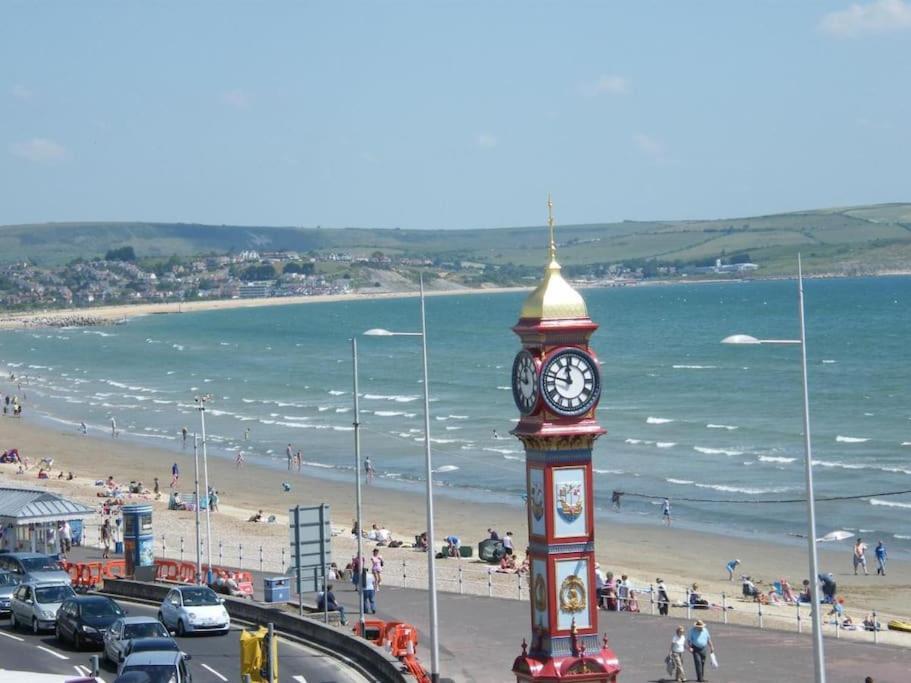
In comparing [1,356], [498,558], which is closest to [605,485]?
[498,558]

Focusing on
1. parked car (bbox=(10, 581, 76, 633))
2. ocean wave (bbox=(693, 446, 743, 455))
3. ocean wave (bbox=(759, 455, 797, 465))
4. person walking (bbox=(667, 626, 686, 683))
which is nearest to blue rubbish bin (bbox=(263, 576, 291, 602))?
parked car (bbox=(10, 581, 76, 633))

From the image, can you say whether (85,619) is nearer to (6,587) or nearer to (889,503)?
(6,587)

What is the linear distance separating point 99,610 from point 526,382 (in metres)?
11.6

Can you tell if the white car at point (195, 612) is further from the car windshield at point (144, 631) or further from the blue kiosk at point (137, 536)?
the blue kiosk at point (137, 536)

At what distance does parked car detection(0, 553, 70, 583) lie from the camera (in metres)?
32.9

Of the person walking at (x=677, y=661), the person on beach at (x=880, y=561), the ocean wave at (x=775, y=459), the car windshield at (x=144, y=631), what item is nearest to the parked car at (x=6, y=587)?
the car windshield at (x=144, y=631)

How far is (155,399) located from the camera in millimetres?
108250

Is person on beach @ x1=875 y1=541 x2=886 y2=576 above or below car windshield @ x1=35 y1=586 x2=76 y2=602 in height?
below

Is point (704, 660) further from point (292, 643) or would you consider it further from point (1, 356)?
point (1, 356)

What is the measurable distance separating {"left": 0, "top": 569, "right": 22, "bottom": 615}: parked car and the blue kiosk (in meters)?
2.52

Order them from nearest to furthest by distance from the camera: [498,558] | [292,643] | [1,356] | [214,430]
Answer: [292,643]
[498,558]
[214,430]
[1,356]

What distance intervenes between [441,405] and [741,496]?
40164 mm

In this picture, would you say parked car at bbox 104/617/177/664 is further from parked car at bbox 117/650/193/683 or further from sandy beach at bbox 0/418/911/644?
sandy beach at bbox 0/418/911/644

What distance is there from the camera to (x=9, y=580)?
32.6 m
